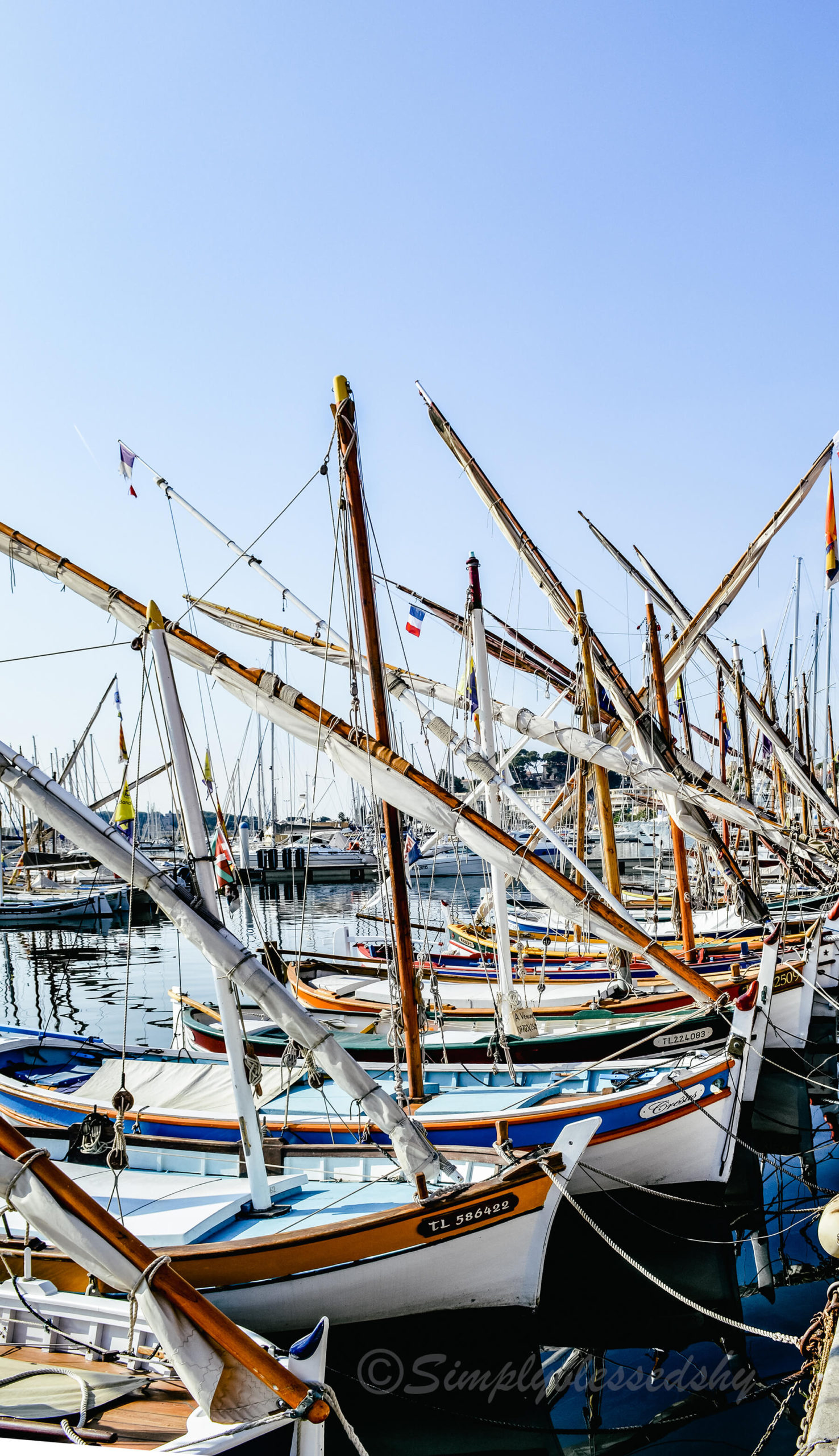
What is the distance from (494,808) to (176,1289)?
525 inches

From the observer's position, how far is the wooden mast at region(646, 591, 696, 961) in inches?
811

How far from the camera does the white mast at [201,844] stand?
33.7ft

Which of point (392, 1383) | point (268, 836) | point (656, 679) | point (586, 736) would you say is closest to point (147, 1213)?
point (392, 1383)

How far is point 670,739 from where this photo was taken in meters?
19.3

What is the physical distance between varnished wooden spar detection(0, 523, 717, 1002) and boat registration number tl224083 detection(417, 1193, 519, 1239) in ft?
11.9

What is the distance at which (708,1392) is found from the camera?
9.93 m

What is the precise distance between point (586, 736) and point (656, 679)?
13.0 ft

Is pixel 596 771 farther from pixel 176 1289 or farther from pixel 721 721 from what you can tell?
pixel 721 721

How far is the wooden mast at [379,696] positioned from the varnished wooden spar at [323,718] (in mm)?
758

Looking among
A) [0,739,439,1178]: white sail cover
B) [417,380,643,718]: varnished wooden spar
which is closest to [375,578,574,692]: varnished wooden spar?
[417,380,643,718]: varnished wooden spar

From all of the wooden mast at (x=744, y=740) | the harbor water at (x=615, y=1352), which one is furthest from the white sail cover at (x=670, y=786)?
the wooden mast at (x=744, y=740)

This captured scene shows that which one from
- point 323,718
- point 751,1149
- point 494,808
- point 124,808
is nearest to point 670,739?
point 494,808

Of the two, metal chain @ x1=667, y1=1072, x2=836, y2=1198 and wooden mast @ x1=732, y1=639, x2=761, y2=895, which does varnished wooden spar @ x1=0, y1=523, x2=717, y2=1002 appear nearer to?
metal chain @ x1=667, y1=1072, x2=836, y2=1198

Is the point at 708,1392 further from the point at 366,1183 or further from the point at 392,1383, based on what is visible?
the point at 366,1183
